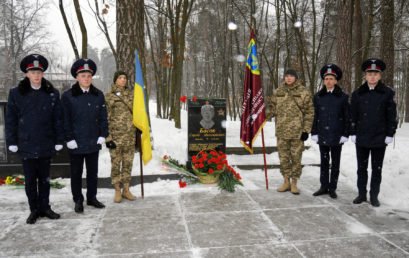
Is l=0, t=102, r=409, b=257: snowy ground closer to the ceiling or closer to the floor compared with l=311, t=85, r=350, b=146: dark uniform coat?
closer to the floor

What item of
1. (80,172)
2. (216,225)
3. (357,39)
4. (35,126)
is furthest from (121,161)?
(357,39)

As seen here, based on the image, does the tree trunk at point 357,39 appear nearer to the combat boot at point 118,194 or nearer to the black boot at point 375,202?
the black boot at point 375,202

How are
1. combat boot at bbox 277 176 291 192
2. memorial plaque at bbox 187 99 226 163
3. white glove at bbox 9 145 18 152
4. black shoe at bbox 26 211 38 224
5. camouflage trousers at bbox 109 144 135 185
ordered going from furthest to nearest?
1. memorial plaque at bbox 187 99 226 163
2. combat boot at bbox 277 176 291 192
3. camouflage trousers at bbox 109 144 135 185
4. black shoe at bbox 26 211 38 224
5. white glove at bbox 9 145 18 152

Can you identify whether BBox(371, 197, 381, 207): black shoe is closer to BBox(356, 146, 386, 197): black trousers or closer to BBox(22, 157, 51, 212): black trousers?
BBox(356, 146, 386, 197): black trousers

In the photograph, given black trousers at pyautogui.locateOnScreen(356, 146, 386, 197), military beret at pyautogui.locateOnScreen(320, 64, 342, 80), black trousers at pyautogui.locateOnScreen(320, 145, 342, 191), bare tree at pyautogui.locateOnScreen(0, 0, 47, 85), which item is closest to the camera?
black trousers at pyautogui.locateOnScreen(356, 146, 386, 197)

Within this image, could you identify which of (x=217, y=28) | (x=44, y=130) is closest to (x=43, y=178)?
(x=44, y=130)

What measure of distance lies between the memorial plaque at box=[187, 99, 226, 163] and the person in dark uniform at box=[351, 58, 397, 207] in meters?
2.69

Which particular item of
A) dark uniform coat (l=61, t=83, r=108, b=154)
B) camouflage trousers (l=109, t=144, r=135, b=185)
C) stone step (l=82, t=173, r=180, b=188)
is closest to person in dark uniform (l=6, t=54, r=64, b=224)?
dark uniform coat (l=61, t=83, r=108, b=154)

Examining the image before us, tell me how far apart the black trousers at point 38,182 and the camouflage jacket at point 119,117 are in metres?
Answer: 1.06

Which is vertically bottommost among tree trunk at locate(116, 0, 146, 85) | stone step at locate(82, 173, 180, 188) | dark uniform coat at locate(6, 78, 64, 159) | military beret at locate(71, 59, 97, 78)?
stone step at locate(82, 173, 180, 188)

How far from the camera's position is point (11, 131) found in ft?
14.8

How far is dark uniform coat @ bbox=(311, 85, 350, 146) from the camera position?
5578mm

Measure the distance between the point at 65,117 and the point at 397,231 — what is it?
181 inches

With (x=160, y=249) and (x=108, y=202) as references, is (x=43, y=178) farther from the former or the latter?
(x=160, y=249)
